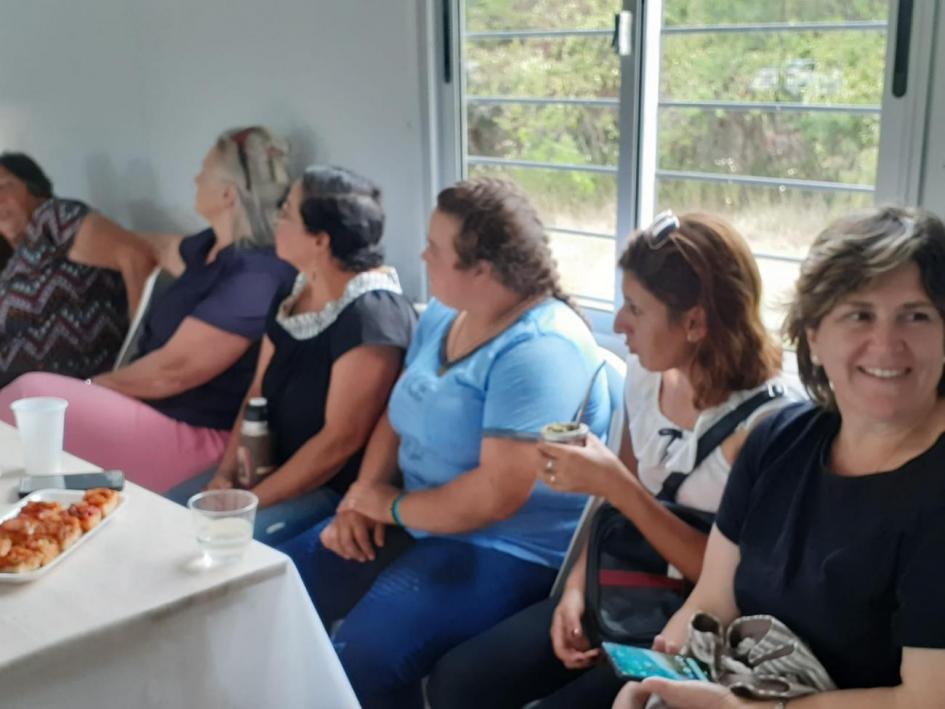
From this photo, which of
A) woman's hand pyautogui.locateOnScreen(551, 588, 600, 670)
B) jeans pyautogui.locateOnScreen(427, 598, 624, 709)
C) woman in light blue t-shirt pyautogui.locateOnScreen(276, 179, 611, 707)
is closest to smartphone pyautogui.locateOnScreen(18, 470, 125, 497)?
woman in light blue t-shirt pyautogui.locateOnScreen(276, 179, 611, 707)

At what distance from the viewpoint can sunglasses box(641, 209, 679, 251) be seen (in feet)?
5.04

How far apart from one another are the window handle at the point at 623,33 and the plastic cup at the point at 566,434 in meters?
1.00

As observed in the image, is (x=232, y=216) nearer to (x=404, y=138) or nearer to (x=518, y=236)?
(x=404, y=138)

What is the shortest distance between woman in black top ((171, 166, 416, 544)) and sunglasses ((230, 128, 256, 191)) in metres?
0.45

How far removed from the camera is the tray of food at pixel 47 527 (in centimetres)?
127

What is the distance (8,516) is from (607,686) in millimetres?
832

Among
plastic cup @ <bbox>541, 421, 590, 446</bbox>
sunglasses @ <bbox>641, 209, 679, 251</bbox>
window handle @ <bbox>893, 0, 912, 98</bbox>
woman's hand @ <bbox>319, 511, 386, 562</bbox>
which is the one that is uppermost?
window handle @ <bbox>893, 0, 912, 98</bbox>

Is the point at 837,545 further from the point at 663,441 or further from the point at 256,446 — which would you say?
the point at 256,446

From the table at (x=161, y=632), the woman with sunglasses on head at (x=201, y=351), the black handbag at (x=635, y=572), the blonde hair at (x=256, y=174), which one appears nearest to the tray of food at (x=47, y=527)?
the table at (x=161, y=632)

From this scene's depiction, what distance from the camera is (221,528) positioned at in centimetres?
132

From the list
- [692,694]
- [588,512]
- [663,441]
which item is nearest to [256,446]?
[588,512]

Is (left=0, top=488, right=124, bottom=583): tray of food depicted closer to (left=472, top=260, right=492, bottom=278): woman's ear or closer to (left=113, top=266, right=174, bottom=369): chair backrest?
(left=472, top=260, right=492, bottom=278): woman's ear

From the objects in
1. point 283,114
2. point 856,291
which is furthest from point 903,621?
point 283,114

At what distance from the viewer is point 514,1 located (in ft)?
7.98
